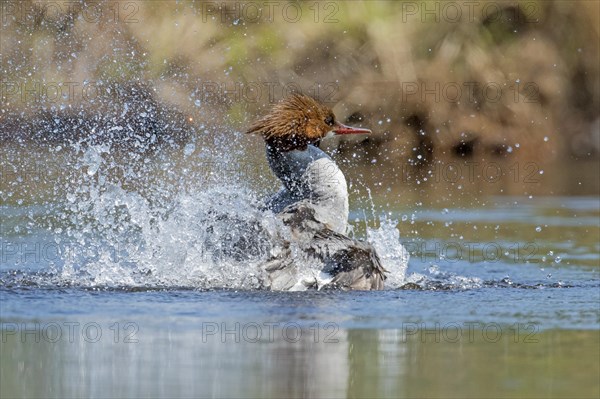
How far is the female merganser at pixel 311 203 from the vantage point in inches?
295

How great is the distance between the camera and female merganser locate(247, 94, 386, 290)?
7.48m

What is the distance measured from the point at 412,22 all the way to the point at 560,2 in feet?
6.77

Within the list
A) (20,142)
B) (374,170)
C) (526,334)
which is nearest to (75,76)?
(20,142)

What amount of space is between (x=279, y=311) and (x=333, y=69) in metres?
8.69

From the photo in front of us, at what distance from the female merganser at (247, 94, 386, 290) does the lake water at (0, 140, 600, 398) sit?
0.17m

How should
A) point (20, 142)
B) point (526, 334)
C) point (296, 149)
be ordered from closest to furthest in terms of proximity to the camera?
point (526, 334)
point (296, 149)
point (20, 142)

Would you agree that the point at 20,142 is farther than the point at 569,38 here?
No

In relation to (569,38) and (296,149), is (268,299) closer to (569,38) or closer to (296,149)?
(296,149)

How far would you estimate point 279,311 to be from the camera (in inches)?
263

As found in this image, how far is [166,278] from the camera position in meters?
7.70
